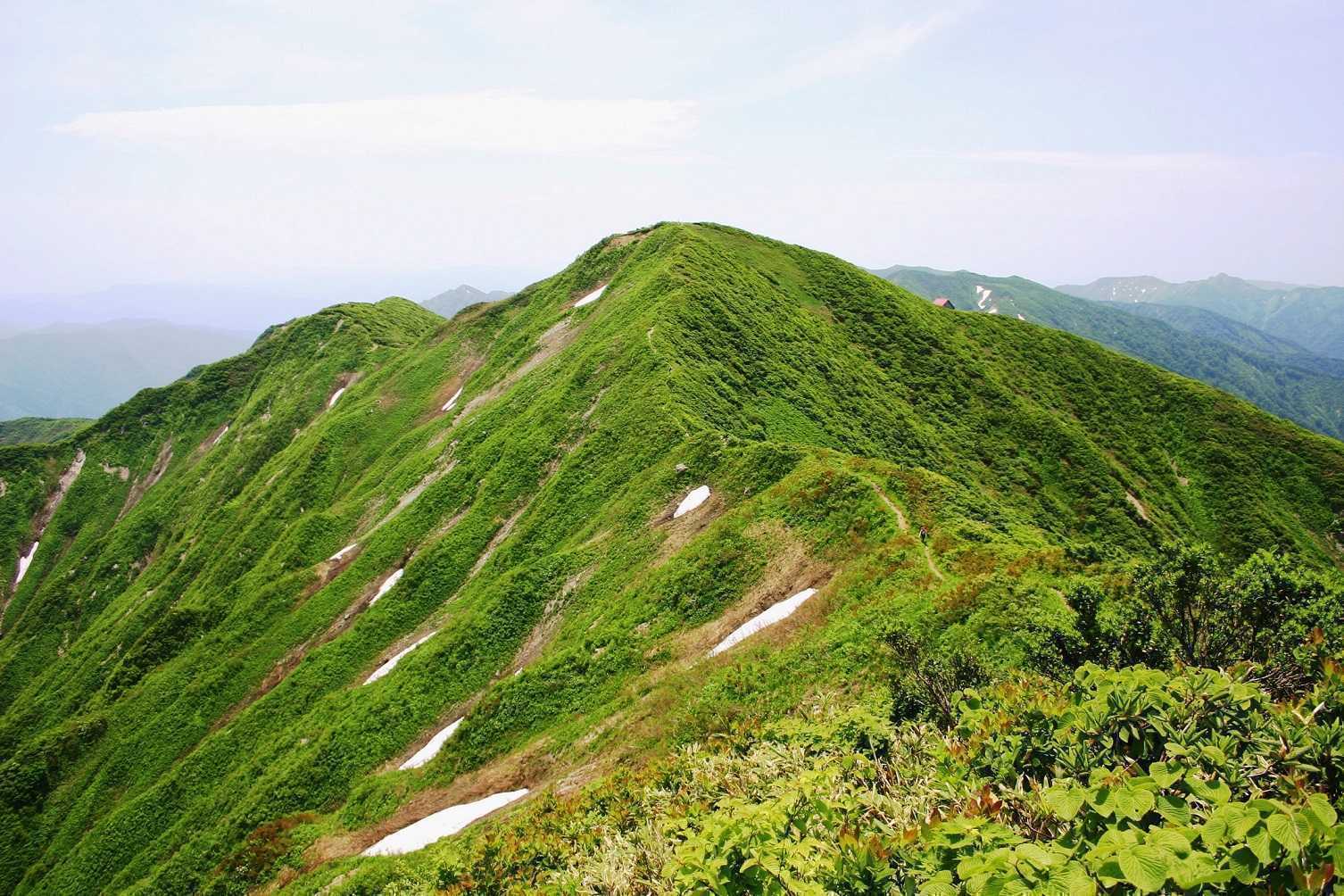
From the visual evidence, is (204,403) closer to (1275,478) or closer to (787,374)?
(787,374)

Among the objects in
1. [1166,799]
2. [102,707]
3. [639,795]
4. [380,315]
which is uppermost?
[380,315]

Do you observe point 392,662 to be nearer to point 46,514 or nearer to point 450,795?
point 450,795

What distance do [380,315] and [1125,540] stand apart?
137m

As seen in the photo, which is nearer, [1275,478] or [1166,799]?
[1166,799]

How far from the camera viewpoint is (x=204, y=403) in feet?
451

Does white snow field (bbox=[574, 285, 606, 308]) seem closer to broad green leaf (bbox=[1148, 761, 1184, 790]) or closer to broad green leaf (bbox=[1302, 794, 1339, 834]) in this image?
broad green leaf (bbox=[1148, 761, 1184, 790])

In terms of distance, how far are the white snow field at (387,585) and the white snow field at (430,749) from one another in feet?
61.4

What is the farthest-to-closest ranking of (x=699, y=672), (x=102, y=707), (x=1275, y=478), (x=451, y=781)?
1. (x=1275, y=478)
2. (x=102, y=707)
3. (x=451, y=781)
4. (x=699, y=672)

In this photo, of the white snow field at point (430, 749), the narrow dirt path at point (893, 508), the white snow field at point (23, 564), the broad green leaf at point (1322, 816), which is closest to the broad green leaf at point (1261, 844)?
the broad green leaf at point (1322, 816)

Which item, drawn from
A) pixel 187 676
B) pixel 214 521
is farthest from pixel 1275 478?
pixel 214 521

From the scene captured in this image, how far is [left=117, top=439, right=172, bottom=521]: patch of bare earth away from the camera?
410ft

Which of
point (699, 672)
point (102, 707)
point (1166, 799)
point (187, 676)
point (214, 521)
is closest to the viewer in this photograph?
point (1166, 799)

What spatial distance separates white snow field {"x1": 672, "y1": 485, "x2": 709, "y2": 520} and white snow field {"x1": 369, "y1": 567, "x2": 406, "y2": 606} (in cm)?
2579

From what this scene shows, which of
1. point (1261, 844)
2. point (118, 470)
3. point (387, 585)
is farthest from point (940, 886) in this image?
point (118, 470)
